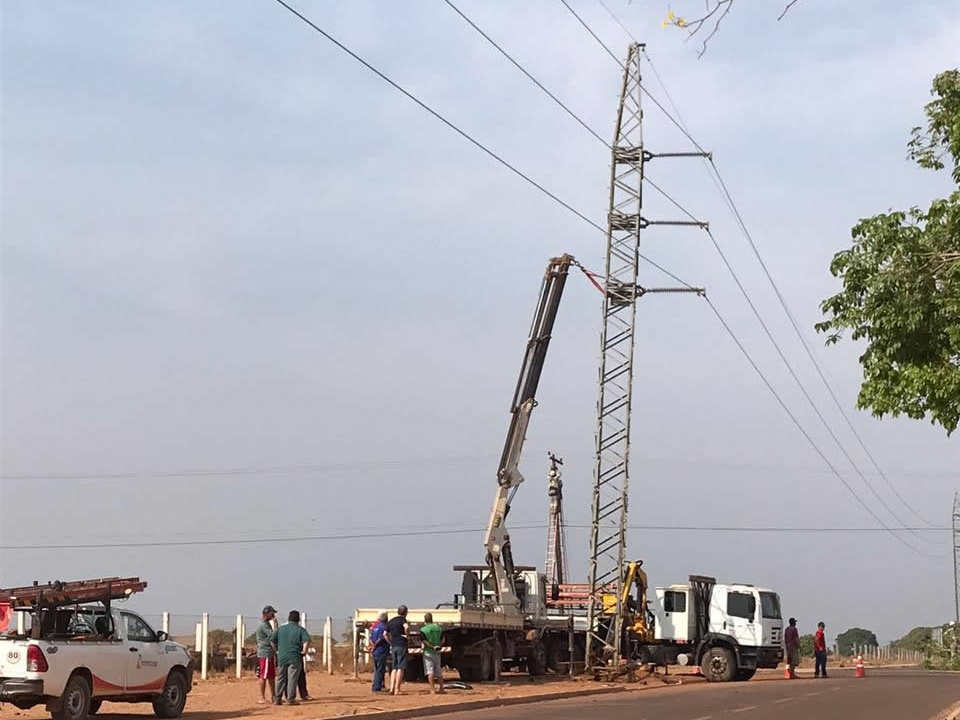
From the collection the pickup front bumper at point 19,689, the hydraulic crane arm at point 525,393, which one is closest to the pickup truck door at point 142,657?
the pickup front bumper at point 19,689

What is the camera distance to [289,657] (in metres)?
23.4

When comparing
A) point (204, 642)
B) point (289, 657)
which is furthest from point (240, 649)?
point (289, 657)

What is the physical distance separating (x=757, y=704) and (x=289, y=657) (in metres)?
9.31

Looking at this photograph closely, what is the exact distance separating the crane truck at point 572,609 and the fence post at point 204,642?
6786mm

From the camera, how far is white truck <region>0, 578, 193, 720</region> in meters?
18.4

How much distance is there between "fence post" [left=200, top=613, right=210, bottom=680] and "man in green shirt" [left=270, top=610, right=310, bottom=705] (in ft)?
33.2

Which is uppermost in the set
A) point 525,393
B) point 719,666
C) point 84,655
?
point 525,393

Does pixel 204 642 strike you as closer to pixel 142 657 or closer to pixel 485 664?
pixel 485 664

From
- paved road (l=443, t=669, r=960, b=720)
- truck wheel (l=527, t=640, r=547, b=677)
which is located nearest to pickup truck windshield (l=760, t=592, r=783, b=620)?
paved road (l=443, t=669, r=960, b=720)

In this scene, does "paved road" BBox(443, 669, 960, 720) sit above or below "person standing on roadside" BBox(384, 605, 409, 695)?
below

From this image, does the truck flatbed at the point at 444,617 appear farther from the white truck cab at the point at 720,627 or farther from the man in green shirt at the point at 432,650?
the white truck cab at the point at 720,627

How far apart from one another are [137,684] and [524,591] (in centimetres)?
1998

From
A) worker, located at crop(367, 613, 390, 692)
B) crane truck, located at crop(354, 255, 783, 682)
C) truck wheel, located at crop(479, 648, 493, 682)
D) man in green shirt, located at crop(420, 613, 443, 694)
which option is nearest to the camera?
worker, located at crop(367, 613, 390, 692)

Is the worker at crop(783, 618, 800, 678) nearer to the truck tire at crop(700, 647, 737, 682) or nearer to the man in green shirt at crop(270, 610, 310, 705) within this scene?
the truck tire at crop(700, 647, 737, 682)
